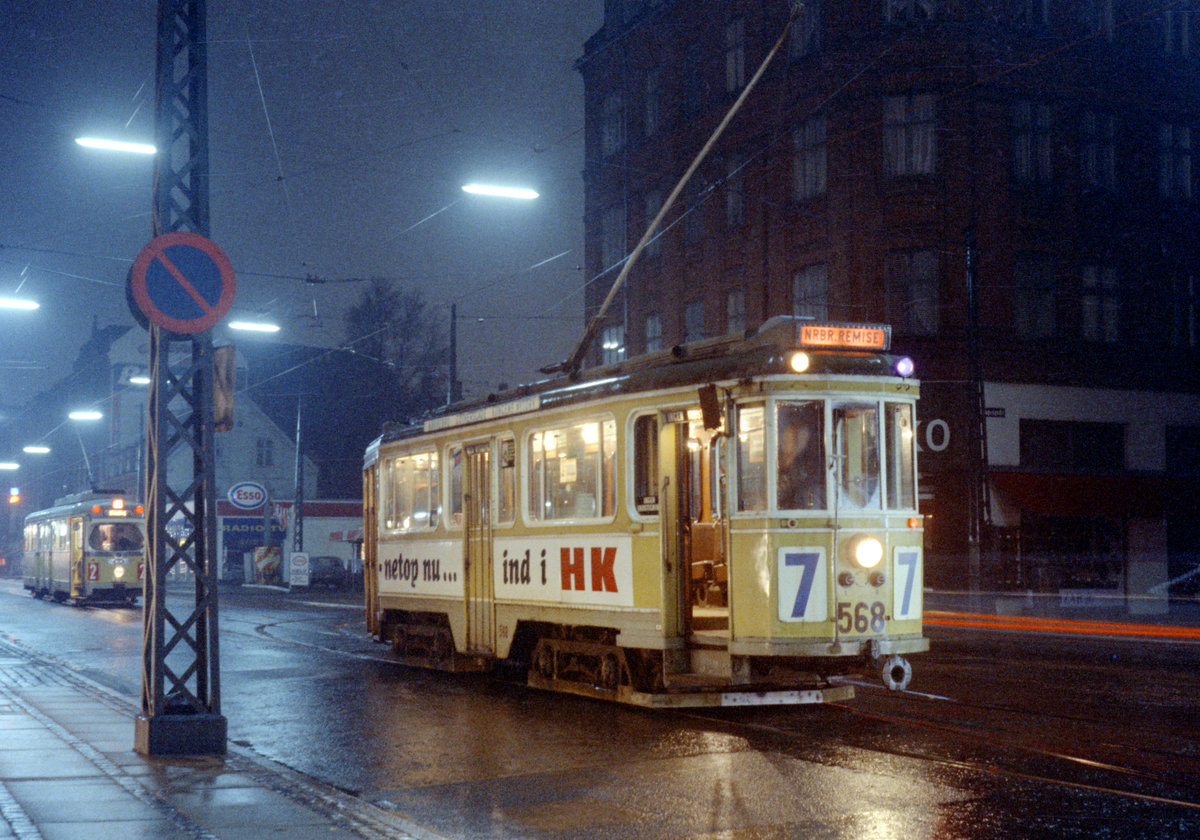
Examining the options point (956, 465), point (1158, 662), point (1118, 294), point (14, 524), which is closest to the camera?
point (1158, 662)

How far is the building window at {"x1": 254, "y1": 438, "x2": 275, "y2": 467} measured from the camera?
7044cm

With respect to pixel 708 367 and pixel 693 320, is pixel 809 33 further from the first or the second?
pixel 708 367

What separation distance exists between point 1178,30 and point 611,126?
57.0 feet

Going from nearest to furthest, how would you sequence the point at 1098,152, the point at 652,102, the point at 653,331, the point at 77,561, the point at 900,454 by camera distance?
the point at 900,454 < the point at 1098,152 < the point at 77,561 < the point at 652,102 < the point at 653,331

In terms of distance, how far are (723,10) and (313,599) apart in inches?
→ 842

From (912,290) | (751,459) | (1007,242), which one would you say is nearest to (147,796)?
(751,459)

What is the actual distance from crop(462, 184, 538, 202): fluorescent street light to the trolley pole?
6.94 m

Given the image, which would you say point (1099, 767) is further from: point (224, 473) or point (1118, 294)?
point (224, 473)

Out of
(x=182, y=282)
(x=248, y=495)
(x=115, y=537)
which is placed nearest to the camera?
(x=182, y=282)

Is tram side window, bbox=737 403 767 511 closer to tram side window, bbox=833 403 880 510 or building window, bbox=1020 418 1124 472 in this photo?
tram side window, bbox=833 403 880 510

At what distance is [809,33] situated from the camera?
35406 millimetres

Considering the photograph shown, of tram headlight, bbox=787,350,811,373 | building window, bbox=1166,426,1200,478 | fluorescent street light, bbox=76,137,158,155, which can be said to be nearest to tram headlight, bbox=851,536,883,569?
tram headlight, bbox=787,350,811,373

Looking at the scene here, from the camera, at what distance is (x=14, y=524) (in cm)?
10694

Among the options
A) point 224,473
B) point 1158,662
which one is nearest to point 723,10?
point 1158,662
